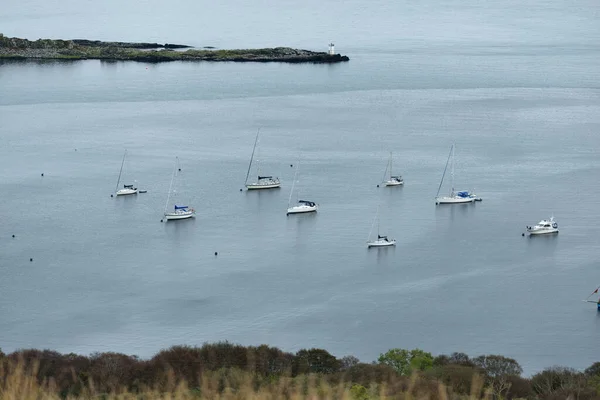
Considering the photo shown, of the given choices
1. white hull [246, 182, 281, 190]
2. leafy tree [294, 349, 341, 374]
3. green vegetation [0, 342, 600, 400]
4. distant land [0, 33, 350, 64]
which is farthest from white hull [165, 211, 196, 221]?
distant land [0, 33, 350, 64]

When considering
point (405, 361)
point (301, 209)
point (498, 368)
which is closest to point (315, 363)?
point (405, 361)

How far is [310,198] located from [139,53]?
89.5 ft

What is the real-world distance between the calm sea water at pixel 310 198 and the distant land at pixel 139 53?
106cm

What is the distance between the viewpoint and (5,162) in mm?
33344

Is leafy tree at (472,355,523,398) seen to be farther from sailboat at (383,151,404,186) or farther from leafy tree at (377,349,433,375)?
sailboat at (383,151,404,186)

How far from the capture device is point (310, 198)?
28.5 metres

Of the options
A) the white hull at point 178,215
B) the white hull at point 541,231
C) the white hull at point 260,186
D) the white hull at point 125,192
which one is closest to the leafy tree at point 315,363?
the white hull at point 541,231

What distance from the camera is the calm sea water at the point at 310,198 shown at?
19688mm

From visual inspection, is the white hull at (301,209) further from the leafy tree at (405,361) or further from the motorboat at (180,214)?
the leafy tree at (405,361)

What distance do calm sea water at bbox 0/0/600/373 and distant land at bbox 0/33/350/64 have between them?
1.06m

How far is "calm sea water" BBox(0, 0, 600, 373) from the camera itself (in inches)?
775

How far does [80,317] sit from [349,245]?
6889 millimetres

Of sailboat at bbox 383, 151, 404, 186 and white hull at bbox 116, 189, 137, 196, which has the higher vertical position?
sailboat at bbox 383, 151, 404, 186

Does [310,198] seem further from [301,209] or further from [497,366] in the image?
[497,366]
